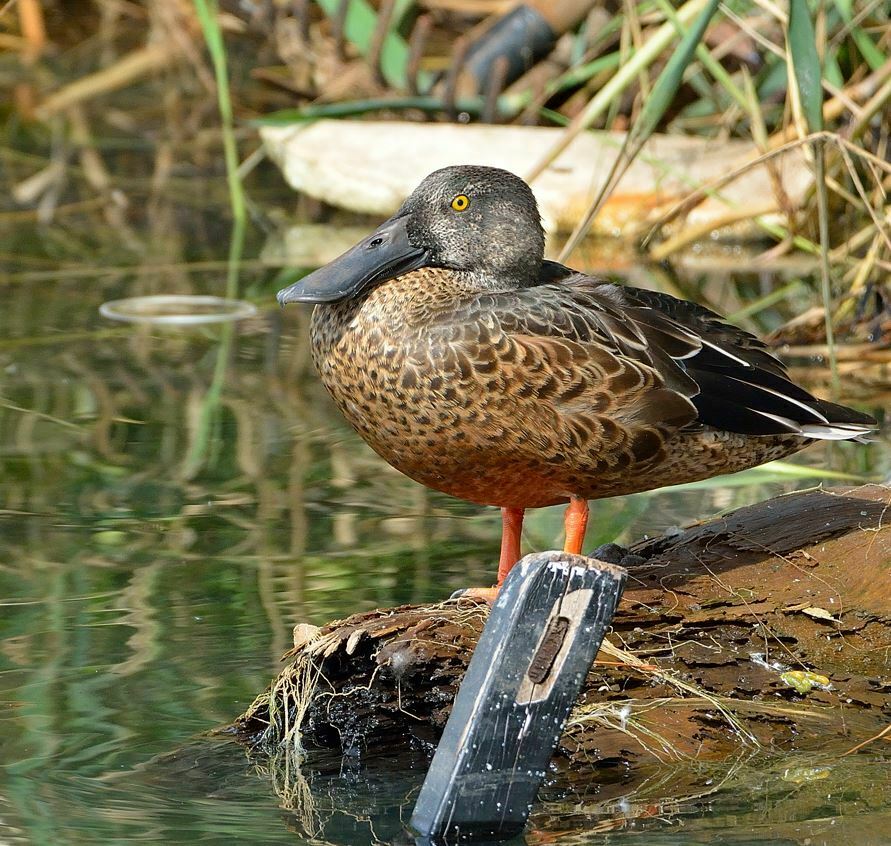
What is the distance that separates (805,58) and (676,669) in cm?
206

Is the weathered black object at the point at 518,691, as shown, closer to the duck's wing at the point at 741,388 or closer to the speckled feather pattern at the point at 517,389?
the speckled feather pattern at the point at 517,389

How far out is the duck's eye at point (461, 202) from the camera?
11.9 ft

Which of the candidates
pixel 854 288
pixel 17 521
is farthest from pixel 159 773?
pixel 854 288

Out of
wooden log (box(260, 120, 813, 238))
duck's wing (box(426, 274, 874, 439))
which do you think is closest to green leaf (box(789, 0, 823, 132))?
duck's wing (box(426, 274, 874, 439))

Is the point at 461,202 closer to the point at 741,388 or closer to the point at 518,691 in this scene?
the point at 741,388

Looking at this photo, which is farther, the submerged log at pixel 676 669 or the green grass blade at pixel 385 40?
the green grass blade at pixel 385 40

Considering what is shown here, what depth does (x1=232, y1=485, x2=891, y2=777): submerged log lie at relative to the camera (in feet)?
10.4

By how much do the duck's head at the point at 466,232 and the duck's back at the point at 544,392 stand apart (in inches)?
2.4

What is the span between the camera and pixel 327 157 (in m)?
8.66

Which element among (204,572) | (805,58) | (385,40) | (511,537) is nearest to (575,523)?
(511,537)

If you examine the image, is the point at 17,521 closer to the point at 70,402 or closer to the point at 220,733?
the point at 70,402

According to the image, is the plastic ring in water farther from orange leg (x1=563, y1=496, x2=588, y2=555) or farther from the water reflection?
orange leg (x1=563, y1=496, x2=588, y2=555)

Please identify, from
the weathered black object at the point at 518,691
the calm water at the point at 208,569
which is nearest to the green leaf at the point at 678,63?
the calm water at the point at 208,569

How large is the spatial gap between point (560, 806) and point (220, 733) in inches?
28.9
